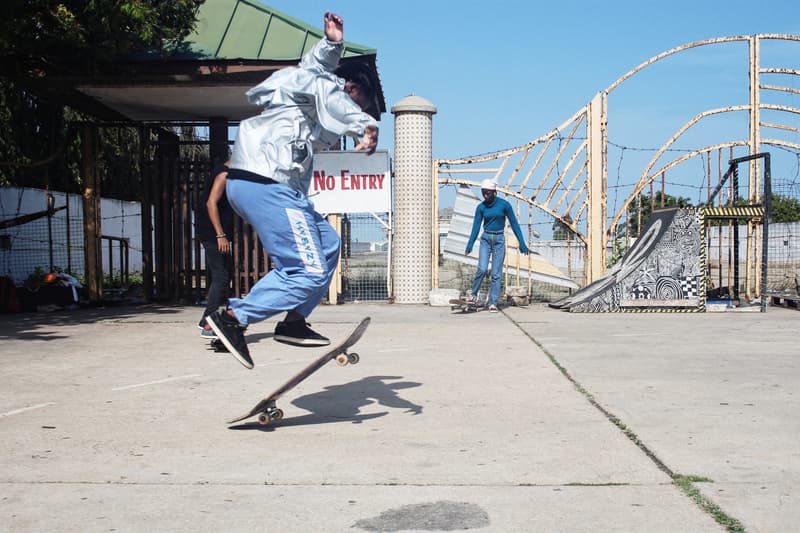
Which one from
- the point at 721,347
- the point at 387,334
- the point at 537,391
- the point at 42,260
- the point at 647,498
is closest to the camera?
the point at 647,498

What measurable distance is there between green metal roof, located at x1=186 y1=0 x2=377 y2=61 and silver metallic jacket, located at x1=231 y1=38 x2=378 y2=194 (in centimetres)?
758

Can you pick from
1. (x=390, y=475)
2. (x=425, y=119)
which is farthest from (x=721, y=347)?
(x=425, y=119)

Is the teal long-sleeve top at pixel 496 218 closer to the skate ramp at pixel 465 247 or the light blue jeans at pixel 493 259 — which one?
the light blue jeans at pixel 493 259

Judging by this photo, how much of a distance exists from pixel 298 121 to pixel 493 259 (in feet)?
27.7

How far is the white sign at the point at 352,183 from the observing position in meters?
13.5

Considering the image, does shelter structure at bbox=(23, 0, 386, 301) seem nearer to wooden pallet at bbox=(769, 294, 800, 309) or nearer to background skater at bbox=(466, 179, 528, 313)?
background skater at bbox=(466, 179, 528, 313)

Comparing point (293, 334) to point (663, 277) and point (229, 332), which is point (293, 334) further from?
point (663, 277)

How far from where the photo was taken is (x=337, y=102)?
4.75m

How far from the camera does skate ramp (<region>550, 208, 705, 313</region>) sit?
39.6ft

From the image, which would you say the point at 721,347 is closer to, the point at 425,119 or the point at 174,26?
the point at 425,119

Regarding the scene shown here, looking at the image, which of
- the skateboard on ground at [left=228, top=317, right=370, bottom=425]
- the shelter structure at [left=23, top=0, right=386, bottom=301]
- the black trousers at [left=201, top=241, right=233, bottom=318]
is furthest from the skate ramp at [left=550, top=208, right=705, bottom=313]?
the skateboard on ground at [left=228, top=317, right=370, bottom=425]

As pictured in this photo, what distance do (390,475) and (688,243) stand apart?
383 inches

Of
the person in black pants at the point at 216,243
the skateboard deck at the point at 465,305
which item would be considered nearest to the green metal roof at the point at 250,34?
the skateboard deck at the point at 465,305

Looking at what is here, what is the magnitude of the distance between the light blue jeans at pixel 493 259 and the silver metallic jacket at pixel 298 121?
26.6 feet
